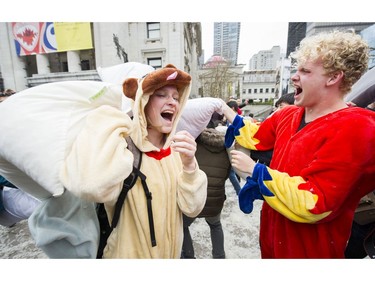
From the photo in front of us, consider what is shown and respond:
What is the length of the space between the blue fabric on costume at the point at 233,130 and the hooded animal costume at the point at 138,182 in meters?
0.60

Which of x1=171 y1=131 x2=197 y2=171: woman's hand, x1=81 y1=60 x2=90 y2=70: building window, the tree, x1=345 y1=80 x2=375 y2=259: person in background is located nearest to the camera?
x1=171 y1=131 x2=197 y2=171: woman's hand

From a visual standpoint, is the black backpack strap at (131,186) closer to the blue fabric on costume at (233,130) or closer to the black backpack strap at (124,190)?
the black backpack strap at (124,190)

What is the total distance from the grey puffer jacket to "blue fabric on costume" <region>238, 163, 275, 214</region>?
0.56 m

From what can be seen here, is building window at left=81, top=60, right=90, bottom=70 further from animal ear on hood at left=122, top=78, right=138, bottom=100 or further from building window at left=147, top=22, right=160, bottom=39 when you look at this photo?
animal ear on hood at left=122, top=78, right=138, bottom=100

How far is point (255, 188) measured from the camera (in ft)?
3.51

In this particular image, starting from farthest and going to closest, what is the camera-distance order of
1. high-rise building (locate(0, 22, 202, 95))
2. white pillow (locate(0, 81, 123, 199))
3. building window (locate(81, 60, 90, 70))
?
building window (locate(81, 60, 90, 70)) → high-rise building (locate(0, 22, 202, 95)) → white pillow (locate(0, 81, 123, 199))

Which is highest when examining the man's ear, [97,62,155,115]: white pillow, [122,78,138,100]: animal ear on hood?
[97,62,155,115]: white pillow

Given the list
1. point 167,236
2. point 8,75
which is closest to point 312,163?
point 167,236

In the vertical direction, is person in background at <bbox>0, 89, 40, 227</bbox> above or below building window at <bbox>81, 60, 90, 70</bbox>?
below

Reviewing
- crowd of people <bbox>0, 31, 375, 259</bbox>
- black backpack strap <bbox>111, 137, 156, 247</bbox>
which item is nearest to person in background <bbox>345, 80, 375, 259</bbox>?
crowd of people <bbox>0, 31, 375, 259</bbox>

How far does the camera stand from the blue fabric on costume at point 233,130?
154cm

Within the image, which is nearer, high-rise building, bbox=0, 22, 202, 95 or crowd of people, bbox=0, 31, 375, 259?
crowd of people, bbox=0, 31, 375, 259

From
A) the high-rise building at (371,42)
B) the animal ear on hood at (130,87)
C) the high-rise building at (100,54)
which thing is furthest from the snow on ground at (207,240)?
the high-rise building at (100,54)

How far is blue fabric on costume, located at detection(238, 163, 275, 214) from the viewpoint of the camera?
38.7 inches
